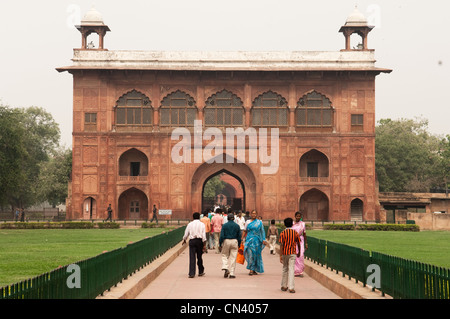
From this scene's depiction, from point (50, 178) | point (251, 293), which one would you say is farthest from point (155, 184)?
point (251, 293)

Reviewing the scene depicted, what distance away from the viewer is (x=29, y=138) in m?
70.6

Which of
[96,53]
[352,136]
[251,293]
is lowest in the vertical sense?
[251,293]

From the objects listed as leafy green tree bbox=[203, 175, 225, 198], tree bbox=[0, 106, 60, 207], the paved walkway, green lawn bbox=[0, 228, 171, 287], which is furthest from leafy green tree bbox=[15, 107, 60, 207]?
the paved walkway

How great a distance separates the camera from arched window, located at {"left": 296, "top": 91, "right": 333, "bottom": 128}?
4331 centimetres

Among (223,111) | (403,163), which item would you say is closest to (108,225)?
(223,111)

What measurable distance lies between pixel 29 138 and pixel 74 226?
120 ft

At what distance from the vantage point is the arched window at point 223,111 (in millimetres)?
43312

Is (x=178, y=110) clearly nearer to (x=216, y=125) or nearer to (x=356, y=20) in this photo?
(x=216, y=125)

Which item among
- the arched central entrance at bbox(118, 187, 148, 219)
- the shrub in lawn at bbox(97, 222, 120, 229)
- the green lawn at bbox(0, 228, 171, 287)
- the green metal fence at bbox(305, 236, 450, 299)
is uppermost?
the arched central entrance at bbox(118, 187, 148, 219)

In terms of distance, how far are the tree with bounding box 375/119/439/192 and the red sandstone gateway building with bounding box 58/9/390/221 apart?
69.4 feet

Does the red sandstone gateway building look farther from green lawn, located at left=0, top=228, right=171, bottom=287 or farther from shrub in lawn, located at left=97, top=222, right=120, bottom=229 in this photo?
green lawn, located at left=0, top=228, right=171, bottom=287

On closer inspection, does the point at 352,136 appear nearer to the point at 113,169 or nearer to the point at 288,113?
the point at 288,113

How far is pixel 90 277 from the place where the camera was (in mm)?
9180

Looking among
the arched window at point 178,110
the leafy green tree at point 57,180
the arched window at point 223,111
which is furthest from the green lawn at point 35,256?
the leafy green tree at point 57,180
